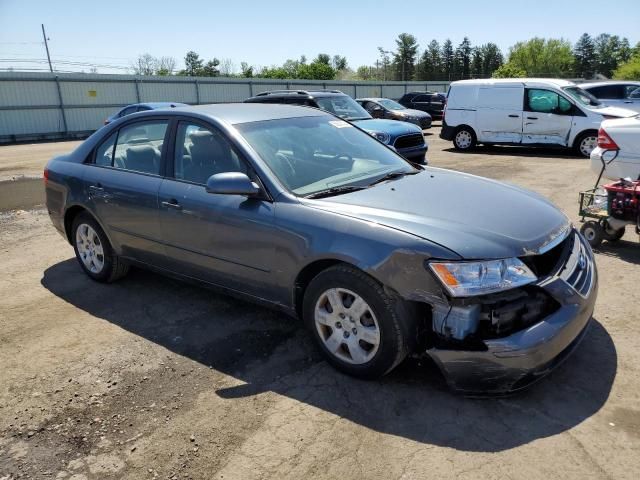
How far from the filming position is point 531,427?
2721 mm

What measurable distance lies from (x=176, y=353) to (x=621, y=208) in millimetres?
4383

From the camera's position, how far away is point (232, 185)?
341 centimetres

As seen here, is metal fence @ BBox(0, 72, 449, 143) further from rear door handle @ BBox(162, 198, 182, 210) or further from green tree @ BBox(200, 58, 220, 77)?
green tree @ BBox(200, 58, 220, 77)

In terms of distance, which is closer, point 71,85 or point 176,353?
point 176,353

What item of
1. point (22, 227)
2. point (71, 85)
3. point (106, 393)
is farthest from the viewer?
point (71, 85)

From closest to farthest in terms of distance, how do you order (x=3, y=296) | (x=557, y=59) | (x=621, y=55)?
(x=3, y=296), (x=557, y=59), (x=621, y=55)

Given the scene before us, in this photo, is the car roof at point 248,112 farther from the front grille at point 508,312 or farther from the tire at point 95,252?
the front grille at point 508,312

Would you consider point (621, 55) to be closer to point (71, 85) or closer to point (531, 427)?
point (71, 85)

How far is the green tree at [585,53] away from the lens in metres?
116

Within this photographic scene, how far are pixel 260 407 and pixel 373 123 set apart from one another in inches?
328

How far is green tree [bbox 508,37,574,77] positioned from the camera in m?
107

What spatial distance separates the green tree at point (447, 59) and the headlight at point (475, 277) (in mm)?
114679

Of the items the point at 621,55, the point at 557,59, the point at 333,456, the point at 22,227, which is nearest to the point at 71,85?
the point at 22,227

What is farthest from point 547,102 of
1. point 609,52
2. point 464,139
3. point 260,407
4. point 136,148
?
point 609,52
